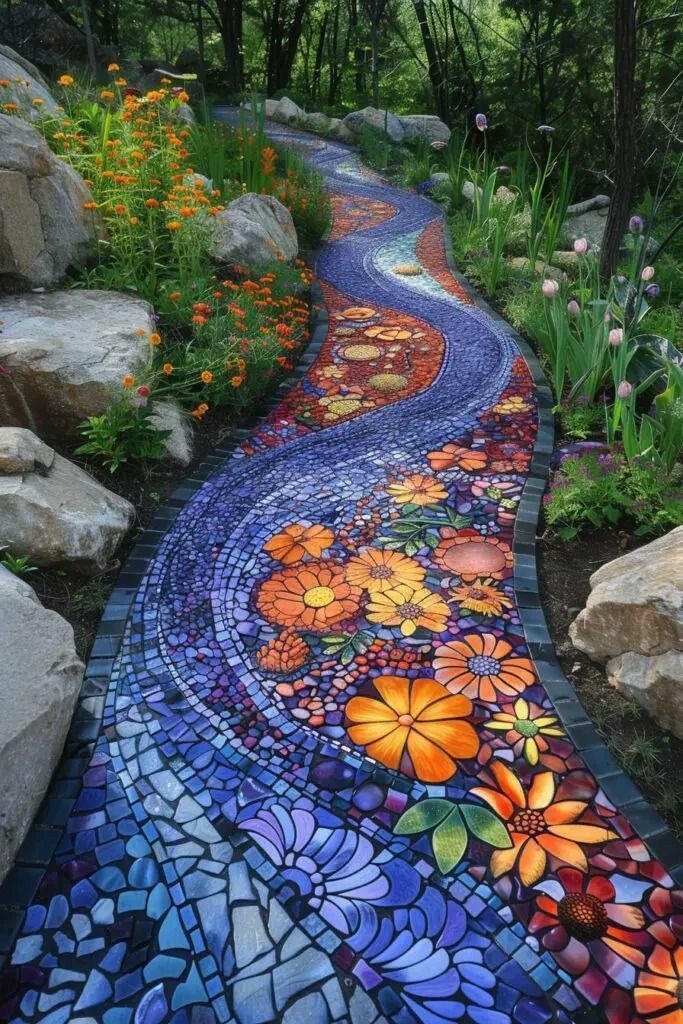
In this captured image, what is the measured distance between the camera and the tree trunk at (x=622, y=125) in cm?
372

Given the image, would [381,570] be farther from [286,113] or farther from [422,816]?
[286,113]

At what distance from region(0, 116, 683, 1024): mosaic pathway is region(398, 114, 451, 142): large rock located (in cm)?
905

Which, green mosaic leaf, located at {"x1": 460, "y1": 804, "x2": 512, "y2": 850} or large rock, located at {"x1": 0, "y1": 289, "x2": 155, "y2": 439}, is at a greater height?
large rock, located at {"x1": 0, "y1": 289, "x2": 155, "y2": 439}

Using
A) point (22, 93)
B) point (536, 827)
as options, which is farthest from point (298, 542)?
point (22, 93)

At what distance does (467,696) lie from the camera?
6.63 ft

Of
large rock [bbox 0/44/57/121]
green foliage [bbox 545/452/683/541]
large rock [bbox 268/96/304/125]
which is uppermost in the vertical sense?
large rock [bbox 0/44/57/121]

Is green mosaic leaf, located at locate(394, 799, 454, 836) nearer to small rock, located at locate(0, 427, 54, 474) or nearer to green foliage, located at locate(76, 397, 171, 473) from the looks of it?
small rock, located at locate(0, 427, 54, 474)

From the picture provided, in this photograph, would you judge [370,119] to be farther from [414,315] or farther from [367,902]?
[367,902]

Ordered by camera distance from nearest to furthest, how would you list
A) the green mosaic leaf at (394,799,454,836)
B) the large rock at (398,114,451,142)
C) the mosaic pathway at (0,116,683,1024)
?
the mosaic pathway at (0,116,683,1024) < the green mosaic leaf at (394,799,454,836) < the large rock at (398,114,451,142)

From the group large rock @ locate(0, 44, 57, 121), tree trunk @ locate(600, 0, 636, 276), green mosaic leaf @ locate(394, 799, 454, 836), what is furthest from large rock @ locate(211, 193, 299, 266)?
green mosaic leaf @ locate(394, 799, 454, 836)

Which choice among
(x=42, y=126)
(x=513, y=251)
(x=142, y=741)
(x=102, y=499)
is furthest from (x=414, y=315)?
(x=142, y=741)

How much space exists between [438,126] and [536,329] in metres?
8.30

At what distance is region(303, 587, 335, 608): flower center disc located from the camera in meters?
2.39

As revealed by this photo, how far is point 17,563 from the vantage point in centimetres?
226
